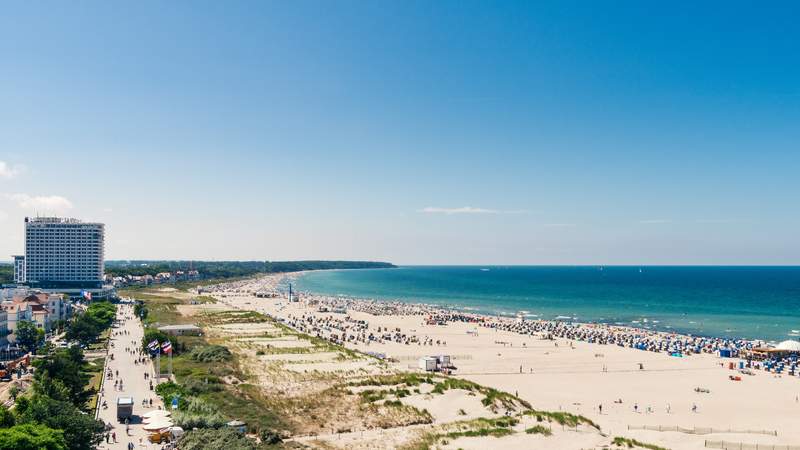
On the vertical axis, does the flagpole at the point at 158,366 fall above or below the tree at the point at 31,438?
below

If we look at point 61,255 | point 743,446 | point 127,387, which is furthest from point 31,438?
point 61,255

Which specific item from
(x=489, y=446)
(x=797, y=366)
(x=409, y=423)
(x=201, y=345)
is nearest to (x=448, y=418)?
(x=409, y=423)

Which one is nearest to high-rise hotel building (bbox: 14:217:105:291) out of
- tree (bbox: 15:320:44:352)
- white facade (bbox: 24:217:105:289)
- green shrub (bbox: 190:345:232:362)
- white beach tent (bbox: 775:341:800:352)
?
white facade (bbox: 24:217:105:289)

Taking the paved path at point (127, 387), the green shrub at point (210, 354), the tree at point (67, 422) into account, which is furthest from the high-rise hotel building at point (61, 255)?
the tree at point (67, 422)

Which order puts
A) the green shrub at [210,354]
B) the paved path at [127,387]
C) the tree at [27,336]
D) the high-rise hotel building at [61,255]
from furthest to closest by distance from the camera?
the high-rise hotel building at [61,255]
the tree at [27,336]
the green shrub at [210,354]
the paved path at [127,387]

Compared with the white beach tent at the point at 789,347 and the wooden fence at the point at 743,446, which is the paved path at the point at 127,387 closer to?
the wooden fence at the point at 743,446

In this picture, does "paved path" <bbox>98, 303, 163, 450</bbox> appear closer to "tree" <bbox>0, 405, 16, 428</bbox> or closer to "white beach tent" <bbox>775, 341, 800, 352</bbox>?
"tree" <bbox>0, 405, 16, 428</bbox>

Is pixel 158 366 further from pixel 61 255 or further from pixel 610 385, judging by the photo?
pixel 61 255
